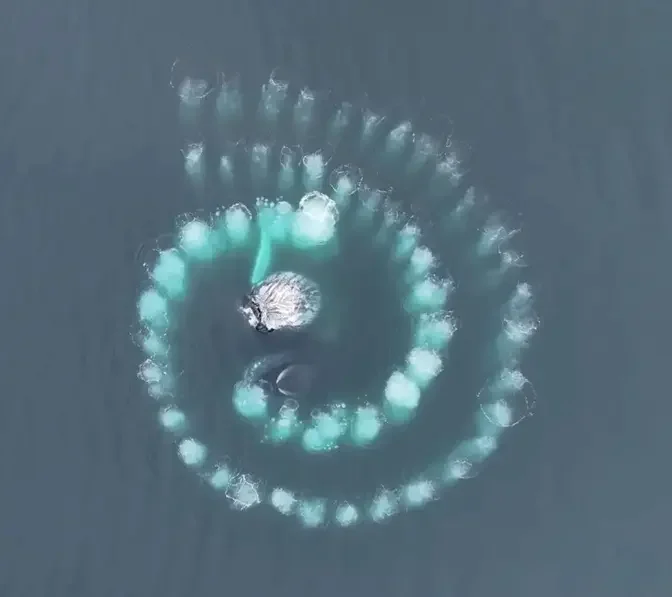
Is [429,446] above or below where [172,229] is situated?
below

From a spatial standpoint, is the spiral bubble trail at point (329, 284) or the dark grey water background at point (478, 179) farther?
the spiral bubble trail at point (329, 284)

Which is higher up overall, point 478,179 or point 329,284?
point 478,179

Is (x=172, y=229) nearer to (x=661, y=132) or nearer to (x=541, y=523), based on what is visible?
(x=541, y=523)

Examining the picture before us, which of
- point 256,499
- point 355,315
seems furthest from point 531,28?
point 256,499

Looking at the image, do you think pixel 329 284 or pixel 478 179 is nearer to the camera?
pixel 329 284

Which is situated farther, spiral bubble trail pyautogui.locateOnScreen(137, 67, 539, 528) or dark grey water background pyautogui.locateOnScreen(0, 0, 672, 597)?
spiral bubble trail pyautogui.locateOnScreen(137, 67, 539, 528)
